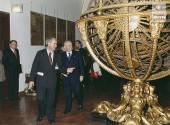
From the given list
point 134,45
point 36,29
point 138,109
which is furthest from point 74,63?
point 36,29

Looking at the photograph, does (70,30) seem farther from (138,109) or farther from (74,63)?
(138,109)

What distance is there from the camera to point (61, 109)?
264 inches

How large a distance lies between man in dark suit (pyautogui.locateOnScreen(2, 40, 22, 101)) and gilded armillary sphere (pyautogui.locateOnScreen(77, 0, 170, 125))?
11.5 ft

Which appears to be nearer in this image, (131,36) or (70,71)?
(131,36)

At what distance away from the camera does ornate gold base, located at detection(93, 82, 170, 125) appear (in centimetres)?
464

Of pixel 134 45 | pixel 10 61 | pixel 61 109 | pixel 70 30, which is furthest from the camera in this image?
pixel 70 30

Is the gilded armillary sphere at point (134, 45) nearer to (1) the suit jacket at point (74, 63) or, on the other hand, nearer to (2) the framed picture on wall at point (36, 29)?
(1) the suit jacket at point (74, 63)

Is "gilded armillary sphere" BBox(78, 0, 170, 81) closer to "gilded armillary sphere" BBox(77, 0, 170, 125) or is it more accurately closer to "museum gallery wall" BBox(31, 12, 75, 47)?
"gilded armillary sphere" BBox(77, 0, 170, 125)

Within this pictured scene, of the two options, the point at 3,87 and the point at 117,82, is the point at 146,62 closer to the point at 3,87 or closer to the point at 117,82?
the point at 3,87

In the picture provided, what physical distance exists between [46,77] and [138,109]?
1557 mm

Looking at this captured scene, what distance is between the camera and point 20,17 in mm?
8984

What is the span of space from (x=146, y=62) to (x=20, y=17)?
5228 mm

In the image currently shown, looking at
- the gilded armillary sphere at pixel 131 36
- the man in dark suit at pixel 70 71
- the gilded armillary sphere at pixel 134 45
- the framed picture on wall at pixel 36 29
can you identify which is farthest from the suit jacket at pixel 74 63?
the framed picture on wall at pixel 36 29

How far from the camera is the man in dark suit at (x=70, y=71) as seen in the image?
6.27 m
